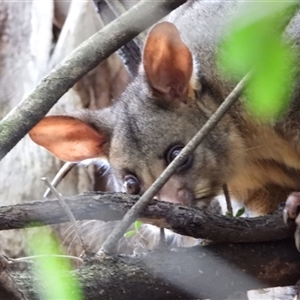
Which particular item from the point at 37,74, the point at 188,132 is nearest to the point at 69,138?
the point at 188,132

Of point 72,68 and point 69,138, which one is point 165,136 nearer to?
point 69,138

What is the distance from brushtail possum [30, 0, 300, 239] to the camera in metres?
2.30

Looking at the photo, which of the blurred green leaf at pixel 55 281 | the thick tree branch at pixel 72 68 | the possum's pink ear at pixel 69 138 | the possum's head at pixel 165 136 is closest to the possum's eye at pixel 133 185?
the possum's head at pixel 165 136

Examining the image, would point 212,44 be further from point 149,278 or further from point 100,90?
point 100,90

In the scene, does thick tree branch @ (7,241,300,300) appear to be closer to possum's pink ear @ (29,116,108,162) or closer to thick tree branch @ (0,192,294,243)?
thick tree branch @ (0,192,294,243)

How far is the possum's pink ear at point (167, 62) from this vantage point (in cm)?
210

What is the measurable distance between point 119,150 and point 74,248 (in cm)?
124

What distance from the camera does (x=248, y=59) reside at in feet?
2.90

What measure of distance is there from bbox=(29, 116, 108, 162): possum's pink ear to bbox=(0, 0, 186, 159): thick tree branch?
655 millimetres

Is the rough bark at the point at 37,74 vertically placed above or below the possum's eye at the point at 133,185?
above

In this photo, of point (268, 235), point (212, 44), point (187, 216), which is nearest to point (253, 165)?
point (212, 44)

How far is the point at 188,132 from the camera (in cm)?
240

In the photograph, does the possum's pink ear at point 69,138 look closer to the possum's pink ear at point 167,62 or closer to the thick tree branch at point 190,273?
the possum's pink ear at point 167,62

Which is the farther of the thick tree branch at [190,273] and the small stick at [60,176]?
the small stick at [60,176]
